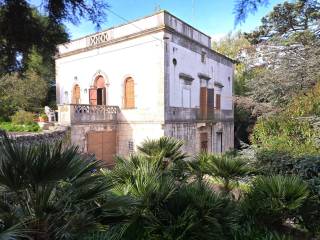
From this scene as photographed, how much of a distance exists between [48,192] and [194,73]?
16.5 meters

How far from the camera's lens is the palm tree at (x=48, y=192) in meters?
2.99

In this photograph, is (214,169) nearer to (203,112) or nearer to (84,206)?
(84,206)

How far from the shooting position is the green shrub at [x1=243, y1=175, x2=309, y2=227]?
215 inches

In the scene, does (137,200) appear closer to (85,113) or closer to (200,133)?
(85,113)

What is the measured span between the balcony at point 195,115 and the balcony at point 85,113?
11.3ft

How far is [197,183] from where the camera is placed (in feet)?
16.9

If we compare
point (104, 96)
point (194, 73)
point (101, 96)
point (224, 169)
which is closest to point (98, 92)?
point (101, 96)

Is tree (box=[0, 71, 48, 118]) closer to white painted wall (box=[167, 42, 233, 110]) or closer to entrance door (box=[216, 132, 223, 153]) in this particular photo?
white painted wall (box=[167, 42, 233, 110])

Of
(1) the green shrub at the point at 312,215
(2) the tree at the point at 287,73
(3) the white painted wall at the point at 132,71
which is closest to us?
(1) the green shrub at the point at 312,215

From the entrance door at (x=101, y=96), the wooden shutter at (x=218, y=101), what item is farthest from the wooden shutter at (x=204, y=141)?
the entrance door at (x=101, y=96)

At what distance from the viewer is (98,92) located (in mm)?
19219

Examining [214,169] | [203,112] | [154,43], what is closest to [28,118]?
[154,43]

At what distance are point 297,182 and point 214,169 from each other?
1947mm

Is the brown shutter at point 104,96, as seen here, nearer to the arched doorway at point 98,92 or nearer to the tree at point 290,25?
the arched doorway at point 98,92
